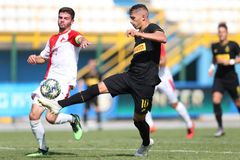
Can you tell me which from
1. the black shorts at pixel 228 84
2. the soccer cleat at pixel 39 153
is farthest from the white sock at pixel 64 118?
the black shorts at pixel 228 84

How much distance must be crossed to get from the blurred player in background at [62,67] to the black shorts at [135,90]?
0.83m

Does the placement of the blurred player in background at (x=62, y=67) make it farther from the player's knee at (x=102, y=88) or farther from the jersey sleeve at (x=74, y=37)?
the player's knee at (x=102, y=88)

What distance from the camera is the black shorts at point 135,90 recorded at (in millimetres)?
10203

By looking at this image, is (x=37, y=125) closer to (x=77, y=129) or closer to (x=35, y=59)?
(x=77, y=129)

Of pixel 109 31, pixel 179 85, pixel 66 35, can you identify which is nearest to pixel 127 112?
pixel 179 85

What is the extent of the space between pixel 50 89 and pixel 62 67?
0.61 m

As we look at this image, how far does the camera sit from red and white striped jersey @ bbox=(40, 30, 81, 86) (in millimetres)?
10867

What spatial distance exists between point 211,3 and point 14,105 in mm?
12632

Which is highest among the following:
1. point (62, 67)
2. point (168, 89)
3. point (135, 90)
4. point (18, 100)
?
point (62, 67)

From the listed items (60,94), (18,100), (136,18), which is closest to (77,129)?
(60,94)

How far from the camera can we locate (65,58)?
10898 millimetres

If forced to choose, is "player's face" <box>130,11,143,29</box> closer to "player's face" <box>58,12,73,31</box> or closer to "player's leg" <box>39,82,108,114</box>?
"player's leg" <box>39,82,108,114</box>

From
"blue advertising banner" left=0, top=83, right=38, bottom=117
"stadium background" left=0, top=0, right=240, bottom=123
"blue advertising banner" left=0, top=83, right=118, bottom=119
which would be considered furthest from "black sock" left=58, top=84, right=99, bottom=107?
"stadium background" left=0, top=0, right=240, bottom=123

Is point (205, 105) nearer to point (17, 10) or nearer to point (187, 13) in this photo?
point (187, 13)
